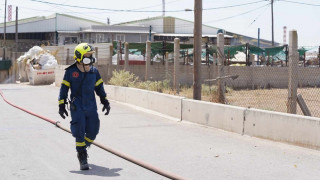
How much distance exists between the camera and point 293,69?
9.81 m

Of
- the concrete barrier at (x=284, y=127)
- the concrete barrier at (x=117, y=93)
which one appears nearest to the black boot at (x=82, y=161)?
the concrete barrier at (x=284, y=127)

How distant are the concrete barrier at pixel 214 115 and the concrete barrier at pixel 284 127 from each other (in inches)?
12.7

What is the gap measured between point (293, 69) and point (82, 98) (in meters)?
4.54

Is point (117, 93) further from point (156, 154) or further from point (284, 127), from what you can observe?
point (156, 154)

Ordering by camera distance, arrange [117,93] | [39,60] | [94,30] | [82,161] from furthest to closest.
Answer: [94,30], [39,60], [117,93], [82,161]

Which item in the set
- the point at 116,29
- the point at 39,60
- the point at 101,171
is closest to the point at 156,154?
the point at 101,171

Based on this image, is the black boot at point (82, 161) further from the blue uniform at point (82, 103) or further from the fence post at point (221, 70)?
the fence post at point (221, 70)

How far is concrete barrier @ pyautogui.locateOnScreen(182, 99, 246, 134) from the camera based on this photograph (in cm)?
1070

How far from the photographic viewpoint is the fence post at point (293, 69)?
972 cm

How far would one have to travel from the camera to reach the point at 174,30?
72438 mm

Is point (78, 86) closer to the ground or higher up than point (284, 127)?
higher up

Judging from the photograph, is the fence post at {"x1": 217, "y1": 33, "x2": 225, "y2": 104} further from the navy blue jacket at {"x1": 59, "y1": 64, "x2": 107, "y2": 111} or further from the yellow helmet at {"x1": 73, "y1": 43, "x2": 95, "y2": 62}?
the yellow helmet at {"x1": 73, "y1": 43, "x2": 95, "y2": 62}

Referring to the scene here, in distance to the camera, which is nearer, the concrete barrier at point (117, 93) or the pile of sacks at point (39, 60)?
the concrete barrier at point (117, 93)

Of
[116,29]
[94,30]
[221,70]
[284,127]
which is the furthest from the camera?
[116,29]
